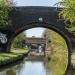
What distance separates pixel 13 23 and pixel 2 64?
13.8m

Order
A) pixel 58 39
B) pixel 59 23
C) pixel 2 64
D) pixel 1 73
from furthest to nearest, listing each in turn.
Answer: pixel 58 39, pixel 59 23, pixel 2 64, pixel 1 73

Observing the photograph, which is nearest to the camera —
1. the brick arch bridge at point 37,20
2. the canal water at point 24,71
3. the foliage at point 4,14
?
the canal water at point 24,71

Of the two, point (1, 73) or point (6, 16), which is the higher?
point (6, 16)

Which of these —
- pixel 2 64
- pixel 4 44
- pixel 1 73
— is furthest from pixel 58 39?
pixel 1 73

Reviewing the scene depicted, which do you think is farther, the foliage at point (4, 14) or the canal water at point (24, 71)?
the foliage at point (4, 14)

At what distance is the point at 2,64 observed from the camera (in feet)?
109

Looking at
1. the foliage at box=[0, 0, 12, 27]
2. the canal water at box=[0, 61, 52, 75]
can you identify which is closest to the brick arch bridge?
the foliage at box=[0, 0, 12, 27]

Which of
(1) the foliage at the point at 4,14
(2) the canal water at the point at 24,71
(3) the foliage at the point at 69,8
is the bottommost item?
(2) the canal water at the point at 24,71

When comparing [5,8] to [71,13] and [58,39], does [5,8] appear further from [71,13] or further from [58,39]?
[58,39]

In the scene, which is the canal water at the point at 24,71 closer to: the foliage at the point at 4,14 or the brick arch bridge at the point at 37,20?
the foliage at the point at 4,14

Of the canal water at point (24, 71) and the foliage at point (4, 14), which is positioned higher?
the foliage at point (4, 14)

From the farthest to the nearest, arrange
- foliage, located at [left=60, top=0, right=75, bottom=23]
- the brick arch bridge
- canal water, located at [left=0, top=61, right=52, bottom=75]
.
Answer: the brick arch bridge
canal water, located at [left=0, top=61, right=52, bottom=75]
foliage, located at [left=60, top=0, right=75, bottom=23]

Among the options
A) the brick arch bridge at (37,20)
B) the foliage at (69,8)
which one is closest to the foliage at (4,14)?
the brick arch bridge at (37,20)

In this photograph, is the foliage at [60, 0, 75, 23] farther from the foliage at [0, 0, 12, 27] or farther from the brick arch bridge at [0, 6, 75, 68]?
the foliage at [0, 0, 12, 27]
